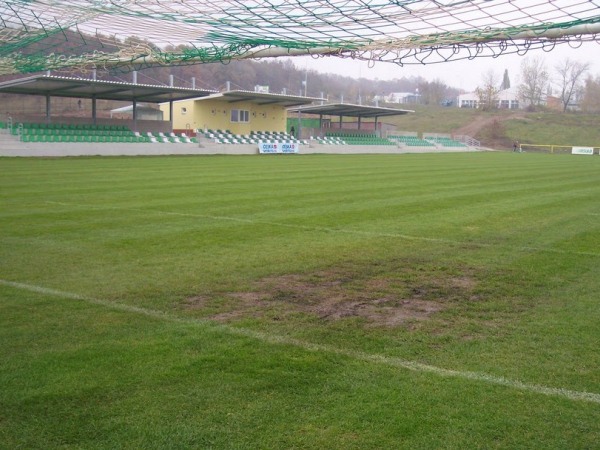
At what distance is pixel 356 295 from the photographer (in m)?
7.15

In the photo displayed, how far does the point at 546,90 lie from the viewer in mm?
107562

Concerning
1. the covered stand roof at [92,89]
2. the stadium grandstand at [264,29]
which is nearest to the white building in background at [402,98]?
the covered stand roof at [92,89]

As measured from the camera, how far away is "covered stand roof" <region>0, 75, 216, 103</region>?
3650cm

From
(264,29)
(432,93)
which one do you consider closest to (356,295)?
(264,29)

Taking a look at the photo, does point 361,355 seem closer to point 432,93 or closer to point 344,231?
point 344,231

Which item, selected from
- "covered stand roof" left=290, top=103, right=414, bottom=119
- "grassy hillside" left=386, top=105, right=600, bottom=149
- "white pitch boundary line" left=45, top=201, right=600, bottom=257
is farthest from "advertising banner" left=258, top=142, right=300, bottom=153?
"grassy hillside" left=386, top=105, right=600, bottom=149

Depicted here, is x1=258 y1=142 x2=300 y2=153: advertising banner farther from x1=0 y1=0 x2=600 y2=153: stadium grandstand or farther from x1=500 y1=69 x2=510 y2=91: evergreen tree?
x1=500 y1=69 x2=510 y2=91: evergreen tree

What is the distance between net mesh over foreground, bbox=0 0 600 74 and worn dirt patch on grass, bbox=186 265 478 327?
313 centimetres

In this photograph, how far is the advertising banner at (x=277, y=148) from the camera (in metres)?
47.3

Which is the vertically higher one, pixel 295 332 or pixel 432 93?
pixel 432 93

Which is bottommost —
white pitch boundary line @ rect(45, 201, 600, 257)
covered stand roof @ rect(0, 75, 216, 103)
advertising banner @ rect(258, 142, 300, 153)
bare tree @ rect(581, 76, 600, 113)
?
white pitch boundary line @ rect(45, 201, 600, 257)

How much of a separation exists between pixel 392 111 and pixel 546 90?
54.2 metres

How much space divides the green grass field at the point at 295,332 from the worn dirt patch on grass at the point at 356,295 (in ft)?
0.13

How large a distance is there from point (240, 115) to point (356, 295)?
50.3 meters
